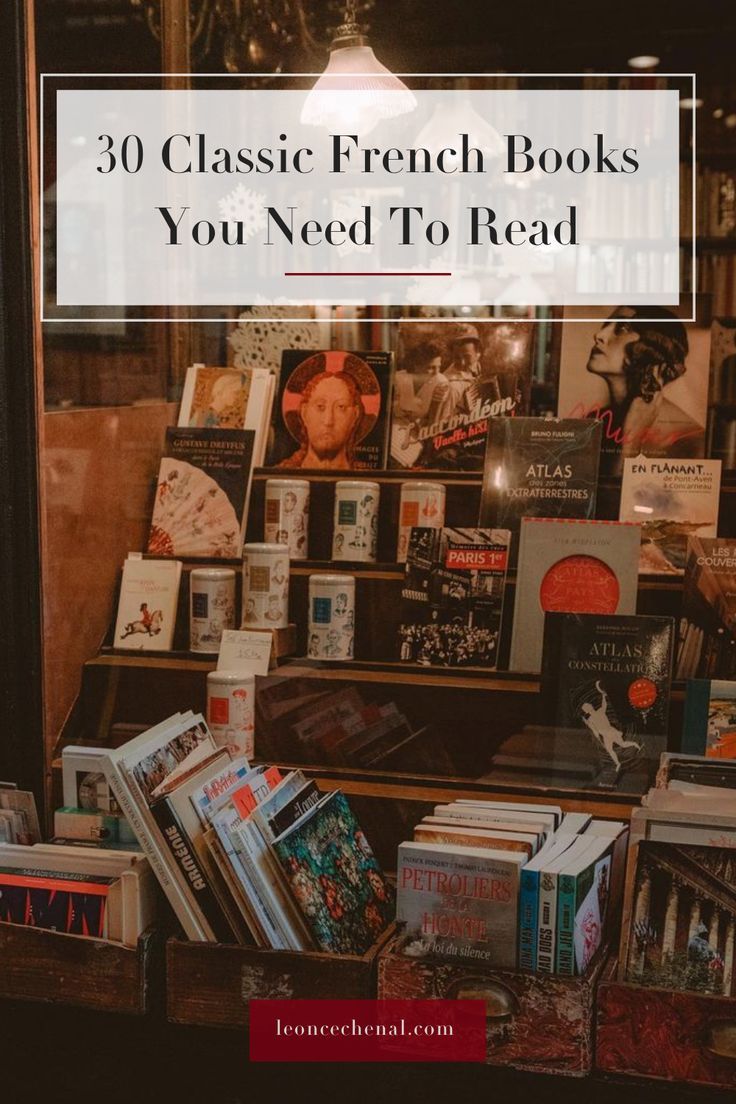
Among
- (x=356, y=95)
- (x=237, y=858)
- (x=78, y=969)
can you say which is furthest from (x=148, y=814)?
(x=356, y=95)

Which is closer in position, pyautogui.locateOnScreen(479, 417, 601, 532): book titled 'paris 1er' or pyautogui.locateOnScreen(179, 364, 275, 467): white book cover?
pyautogui.locateOnScreen(479, 417, 601, 532): book titled 'paris 1er'

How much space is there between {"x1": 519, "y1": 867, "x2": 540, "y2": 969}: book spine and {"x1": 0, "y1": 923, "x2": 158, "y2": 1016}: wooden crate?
646mm

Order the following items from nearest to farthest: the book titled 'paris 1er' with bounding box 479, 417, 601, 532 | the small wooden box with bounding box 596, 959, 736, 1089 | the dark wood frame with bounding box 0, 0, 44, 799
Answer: the small wooden box with bounding box 596, 959, 736, 1089 < the dark wood frame with bounding box 0, 0, 44, 799 < the book titled 'paris 1er' with bounding box 479, 417, 601, 532

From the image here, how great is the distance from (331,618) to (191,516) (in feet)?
1.43

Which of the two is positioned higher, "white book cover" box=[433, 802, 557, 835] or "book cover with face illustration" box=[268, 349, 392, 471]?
"book cover with face illustration" box=[268, 349, 392, 471]

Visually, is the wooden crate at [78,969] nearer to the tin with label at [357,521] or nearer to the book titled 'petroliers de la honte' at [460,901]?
the book titled 'petroliers de la honte' at [460,901]

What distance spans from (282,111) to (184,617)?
1092 mm

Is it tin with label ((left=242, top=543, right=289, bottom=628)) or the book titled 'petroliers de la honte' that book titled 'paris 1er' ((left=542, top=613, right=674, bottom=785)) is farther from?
tin with label ((left=242, top=543, right=289, bottom=628))

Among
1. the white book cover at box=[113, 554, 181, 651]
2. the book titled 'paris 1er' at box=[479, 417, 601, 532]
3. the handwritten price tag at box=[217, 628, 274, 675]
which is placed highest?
the book titled 'paris 1er' at box=[479, 417, 601, 532]

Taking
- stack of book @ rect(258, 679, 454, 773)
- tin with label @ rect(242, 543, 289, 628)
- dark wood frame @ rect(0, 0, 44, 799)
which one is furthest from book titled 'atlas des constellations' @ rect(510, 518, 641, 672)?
dark wood frame @ rect(0, 0, 44, 799)

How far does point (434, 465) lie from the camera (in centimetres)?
272

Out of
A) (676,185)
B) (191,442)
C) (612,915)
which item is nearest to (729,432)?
(676,185)

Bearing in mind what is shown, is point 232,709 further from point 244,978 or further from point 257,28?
point 257,28

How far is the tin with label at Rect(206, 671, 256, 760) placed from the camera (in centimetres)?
257
